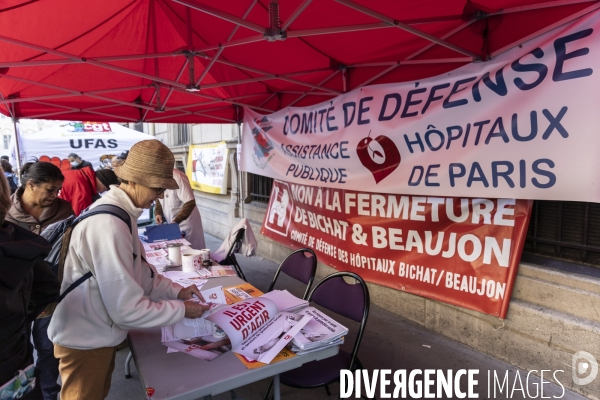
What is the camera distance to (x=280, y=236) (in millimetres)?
5633

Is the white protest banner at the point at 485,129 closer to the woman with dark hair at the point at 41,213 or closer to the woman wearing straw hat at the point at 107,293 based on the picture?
→ the woman wearing straw hat at the point at 107,293

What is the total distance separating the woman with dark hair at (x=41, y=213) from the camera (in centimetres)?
245

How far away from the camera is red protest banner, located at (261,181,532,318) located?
2.92 metres

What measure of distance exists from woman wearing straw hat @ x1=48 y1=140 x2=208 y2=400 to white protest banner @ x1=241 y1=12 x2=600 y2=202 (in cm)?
222

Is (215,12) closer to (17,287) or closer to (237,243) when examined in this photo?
(17,287)

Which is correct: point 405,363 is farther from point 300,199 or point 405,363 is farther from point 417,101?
point 300,199

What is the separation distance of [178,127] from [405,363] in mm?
10553

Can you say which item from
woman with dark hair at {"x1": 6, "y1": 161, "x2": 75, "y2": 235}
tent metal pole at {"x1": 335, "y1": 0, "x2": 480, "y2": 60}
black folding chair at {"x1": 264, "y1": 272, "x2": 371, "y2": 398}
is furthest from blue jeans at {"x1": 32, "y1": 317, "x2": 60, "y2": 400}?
tent metal pole at {"x1": 335, "y1": 0, "x2": 480, "y2": 60}

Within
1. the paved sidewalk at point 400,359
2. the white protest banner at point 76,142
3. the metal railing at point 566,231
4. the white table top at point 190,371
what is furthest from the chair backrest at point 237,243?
the white protest banner at point 76,142

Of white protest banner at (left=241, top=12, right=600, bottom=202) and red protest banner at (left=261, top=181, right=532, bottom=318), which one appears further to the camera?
red protest banner at (left=261, top=181, right=532, bottom=318)

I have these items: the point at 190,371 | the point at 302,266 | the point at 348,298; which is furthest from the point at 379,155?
the point at 190,371

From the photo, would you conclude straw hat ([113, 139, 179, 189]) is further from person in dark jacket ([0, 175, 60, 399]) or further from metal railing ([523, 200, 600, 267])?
metal railing ([523, 200, 600, 267])

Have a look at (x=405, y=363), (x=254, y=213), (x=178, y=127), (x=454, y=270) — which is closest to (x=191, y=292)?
(x=405, y=363)

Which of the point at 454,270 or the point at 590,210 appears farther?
the point at 454,270
